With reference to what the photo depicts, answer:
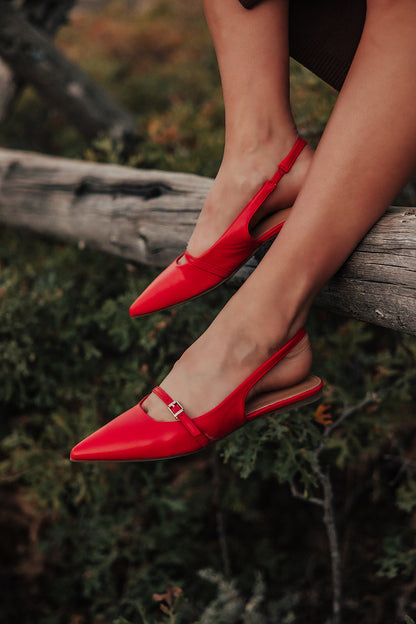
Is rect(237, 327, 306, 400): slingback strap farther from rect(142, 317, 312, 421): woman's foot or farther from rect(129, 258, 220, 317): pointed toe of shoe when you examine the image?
rect(129, 258, 220, 317): pointed toe of shoe

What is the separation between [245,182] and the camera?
1155 millimetres

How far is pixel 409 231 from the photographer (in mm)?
988

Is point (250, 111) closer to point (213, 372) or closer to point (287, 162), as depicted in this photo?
point (287, 162)

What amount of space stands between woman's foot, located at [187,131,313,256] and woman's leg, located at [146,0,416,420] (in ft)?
0.53

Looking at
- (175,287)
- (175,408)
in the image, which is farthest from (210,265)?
(175,408)

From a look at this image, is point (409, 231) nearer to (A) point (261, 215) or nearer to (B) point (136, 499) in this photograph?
(A) point (261, 215)

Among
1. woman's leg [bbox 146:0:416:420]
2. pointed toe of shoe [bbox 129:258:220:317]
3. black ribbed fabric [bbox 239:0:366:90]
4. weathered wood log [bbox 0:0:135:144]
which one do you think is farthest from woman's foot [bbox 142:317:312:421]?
weathered wood log [bbox 0:0:135:144]

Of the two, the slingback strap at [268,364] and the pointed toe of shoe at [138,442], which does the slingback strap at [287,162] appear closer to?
the slingback strap at [268,364]

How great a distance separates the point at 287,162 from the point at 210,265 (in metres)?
0.32

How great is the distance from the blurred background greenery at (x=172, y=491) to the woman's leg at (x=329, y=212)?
362mm

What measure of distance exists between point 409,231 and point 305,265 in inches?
9.0

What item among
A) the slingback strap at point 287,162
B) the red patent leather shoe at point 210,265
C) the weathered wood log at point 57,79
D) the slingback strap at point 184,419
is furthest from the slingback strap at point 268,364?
the weathered wood log at point 57,79

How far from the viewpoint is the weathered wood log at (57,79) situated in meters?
2.80

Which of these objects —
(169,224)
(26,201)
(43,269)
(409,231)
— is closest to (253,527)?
(169,224)
